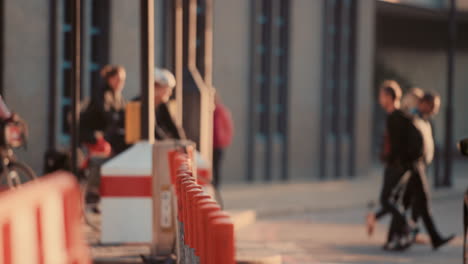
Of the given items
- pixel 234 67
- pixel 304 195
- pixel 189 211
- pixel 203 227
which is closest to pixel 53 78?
pixel 304 195

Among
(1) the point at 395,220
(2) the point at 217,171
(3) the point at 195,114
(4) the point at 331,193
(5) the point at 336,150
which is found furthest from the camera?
(5) the point at 336,150

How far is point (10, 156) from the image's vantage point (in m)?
10.5

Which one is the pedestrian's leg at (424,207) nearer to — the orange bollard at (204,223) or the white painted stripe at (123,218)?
the white painted stripe at (123,218)

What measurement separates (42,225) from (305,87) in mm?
20399

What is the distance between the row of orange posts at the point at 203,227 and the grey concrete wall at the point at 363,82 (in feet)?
66.2

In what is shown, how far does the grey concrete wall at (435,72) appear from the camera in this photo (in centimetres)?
4416

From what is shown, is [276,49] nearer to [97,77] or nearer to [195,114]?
[97,77]

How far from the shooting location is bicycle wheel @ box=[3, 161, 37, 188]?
33.8 feet

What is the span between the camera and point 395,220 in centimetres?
1125

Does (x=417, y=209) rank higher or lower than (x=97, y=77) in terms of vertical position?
lower

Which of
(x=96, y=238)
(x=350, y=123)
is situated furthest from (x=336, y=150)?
(x=96, y=238)

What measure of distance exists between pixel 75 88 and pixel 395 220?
3.68 metres

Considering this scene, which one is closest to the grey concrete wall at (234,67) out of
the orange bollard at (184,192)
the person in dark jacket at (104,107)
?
the person in dark jacket at (104,107)

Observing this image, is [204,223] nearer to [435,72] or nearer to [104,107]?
[104,107]
